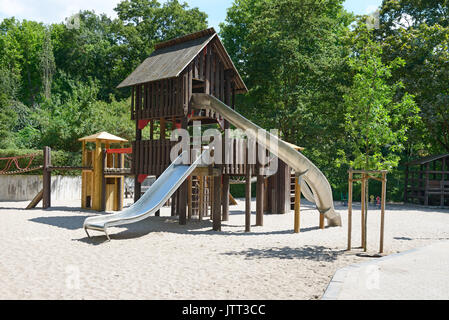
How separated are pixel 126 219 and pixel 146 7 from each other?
126ft

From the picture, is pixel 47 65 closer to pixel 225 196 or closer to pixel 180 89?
pixel 180 89

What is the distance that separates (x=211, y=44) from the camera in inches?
648

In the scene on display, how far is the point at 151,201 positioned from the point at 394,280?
7709 mm

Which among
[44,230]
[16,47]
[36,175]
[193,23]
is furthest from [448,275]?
[16,47]

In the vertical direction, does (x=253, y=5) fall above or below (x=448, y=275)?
above

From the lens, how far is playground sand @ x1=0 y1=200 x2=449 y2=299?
6.71 meters

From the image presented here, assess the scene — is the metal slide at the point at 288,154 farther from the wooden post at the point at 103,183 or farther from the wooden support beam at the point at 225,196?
the wooden post at the point at 103,183

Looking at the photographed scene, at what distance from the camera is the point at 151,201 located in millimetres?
12930

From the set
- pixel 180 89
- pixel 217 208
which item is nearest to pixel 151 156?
pixel 180 89

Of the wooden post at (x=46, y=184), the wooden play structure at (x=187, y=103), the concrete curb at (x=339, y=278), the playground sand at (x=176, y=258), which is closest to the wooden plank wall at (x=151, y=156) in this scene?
the wooden play structure at (x=187, y=103)

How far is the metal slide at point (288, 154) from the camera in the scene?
12070mm
